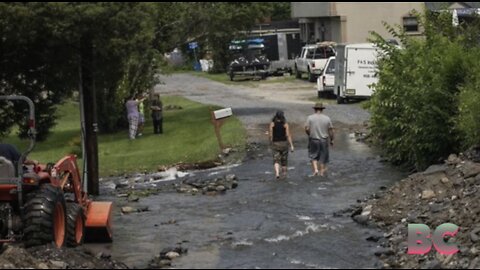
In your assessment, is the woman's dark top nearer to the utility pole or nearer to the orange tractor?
the utility pole

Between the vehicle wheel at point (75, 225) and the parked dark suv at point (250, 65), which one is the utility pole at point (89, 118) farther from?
the parked dark suv at point (250, 65)

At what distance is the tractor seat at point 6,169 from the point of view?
502 inches

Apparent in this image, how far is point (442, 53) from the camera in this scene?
21.0m

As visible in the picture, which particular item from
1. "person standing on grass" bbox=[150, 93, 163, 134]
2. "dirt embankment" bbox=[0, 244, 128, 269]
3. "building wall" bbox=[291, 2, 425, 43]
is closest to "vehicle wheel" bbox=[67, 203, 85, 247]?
"dirt embankment" bbox=[0, 244, 128, 269]

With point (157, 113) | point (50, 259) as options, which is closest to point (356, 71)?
point (157, 113)

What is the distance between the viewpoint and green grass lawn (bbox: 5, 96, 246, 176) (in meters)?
27.0

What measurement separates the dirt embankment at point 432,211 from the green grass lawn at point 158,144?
955 centimetres

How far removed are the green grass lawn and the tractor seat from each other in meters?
12.8

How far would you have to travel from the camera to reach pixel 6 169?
12.8 metres

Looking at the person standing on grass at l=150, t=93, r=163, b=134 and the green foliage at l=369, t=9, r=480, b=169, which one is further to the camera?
the person standing on grass at l=150, t=93, r=163, b=134

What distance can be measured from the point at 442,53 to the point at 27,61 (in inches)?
381

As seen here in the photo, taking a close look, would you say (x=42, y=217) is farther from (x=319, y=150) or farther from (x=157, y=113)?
(x=157, y=113)

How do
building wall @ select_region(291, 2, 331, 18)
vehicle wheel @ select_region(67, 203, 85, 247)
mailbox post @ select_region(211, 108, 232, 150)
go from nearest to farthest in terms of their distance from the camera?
vehicle wheel @ select_region(67, 203, 85, 247) → mailbox post @ select_region(211, 108, 232, 150) → building wall @ select_region(291, 2, 331, 18)
